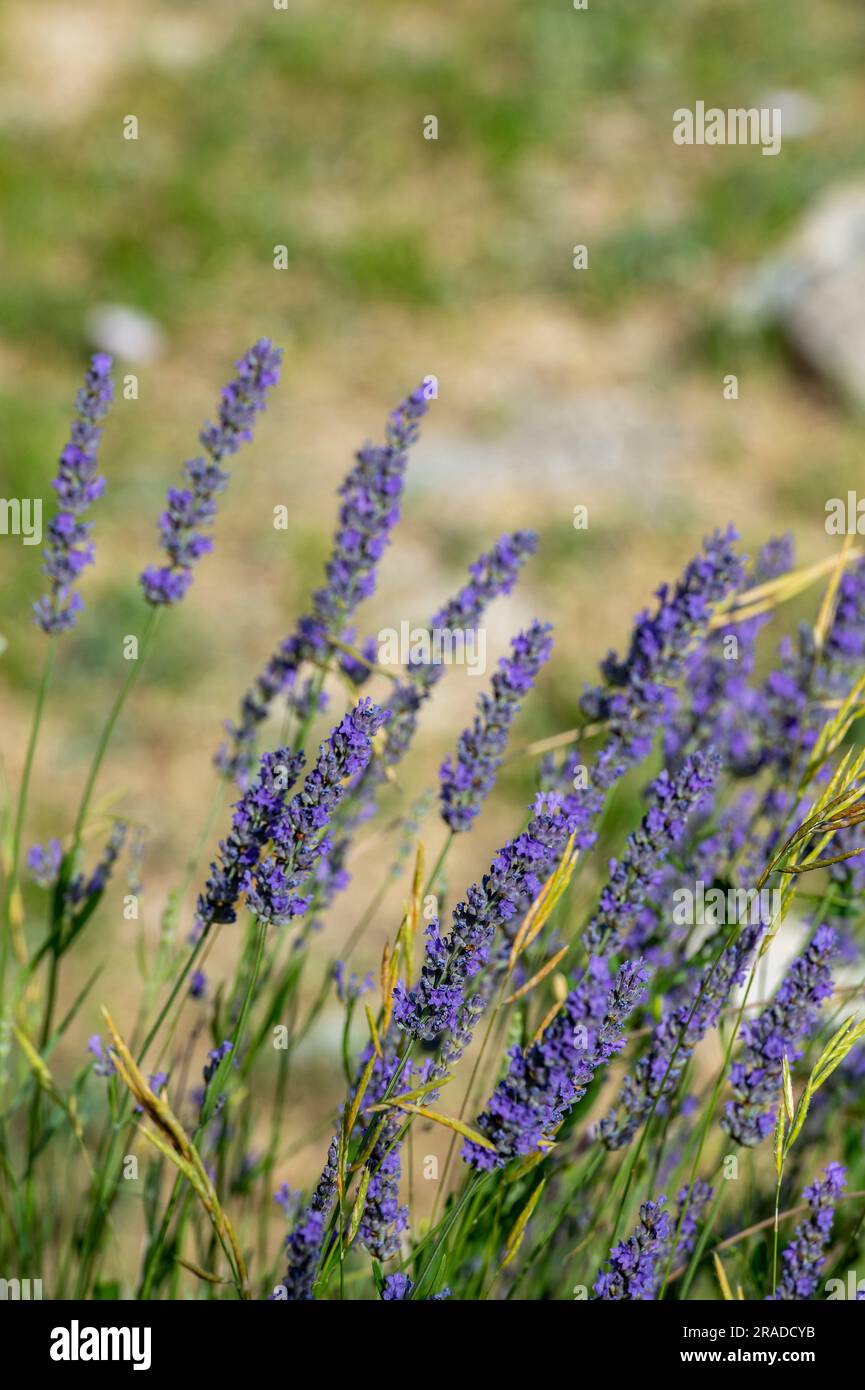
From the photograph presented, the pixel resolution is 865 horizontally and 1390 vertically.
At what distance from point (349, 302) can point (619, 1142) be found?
463 cm

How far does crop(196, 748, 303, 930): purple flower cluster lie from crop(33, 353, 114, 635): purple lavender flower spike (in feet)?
1.51

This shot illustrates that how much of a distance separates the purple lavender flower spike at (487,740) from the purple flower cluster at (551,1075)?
365mm

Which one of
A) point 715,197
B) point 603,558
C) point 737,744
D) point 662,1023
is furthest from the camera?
point 715,197

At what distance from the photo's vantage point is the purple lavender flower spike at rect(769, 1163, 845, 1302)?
1210mm

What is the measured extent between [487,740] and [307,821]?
40 cm

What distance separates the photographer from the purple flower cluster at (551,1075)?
41.0 inches

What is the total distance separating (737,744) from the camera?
1811mm

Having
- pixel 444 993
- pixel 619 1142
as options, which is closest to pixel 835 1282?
pixel 619 1142

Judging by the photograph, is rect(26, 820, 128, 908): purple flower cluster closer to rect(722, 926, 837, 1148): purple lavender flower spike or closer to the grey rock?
rect(722, 926, 837, 1148): purple lavender flower spike

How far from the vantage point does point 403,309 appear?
5.53 metres

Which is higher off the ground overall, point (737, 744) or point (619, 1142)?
point (737, 744)

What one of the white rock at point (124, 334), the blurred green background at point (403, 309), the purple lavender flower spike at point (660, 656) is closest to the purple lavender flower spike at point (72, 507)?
the purple lavender flower spike at point (660, 656)

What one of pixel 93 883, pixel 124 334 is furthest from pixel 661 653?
pixel 124 334
